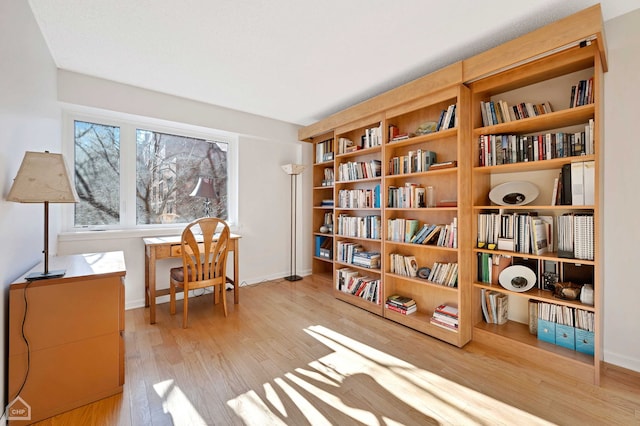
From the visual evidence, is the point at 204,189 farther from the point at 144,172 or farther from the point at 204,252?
the point at 204,252

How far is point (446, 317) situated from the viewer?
235 centimetres

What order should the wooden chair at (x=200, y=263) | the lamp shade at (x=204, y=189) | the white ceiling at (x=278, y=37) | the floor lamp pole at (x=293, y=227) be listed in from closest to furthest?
the white ceiling at (x=278, y=37), the wooden chair at (x=200, y=263), the lamp shade at (x=204, y=189), the floor lamp pole at (x=293, y=227)

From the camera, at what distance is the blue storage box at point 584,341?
1832 mm

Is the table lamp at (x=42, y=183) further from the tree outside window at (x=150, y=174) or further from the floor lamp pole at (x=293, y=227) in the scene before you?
the floor lamp pole at (x=293, y=227)

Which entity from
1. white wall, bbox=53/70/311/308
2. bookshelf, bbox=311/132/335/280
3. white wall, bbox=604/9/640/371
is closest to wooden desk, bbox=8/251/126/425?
white wall, bbox=53/70/311/308

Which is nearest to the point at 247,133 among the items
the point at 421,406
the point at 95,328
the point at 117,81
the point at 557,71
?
the point at 117,81

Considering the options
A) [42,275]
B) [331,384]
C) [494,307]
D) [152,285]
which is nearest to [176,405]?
[331,384]

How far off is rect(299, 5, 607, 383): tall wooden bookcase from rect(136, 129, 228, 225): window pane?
6.62 feet

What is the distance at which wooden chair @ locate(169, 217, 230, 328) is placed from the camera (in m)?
2.58

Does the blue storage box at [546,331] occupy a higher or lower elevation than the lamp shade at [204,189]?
lower

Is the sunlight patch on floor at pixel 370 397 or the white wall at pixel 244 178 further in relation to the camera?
the white wall at pixel 244 178

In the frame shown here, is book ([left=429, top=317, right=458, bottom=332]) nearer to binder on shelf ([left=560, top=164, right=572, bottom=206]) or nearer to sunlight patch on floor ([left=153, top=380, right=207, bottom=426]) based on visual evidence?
binder on shelf ([left=560, top=164, right=572, bottom=206])

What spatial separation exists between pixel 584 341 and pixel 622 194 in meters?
1.07

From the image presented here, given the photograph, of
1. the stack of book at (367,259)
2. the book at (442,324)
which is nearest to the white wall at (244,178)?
the stack of book at (367,259)
